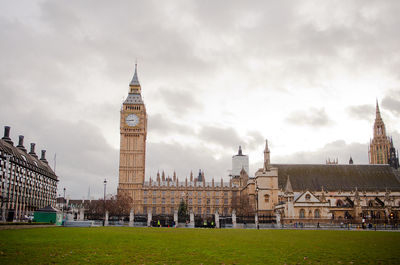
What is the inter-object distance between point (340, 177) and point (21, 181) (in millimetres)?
64467

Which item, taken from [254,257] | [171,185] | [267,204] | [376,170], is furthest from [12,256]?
[171,185]

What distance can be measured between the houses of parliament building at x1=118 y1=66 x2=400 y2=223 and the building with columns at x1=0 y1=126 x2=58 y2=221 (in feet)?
70.1

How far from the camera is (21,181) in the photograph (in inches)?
3009

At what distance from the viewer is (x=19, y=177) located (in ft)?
247

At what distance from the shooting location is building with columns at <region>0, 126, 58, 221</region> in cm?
6775

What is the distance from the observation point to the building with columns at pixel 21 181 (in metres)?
67.8

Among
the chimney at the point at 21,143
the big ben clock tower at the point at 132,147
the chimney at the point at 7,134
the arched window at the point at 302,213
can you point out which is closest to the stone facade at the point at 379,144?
the big ben clock tower at the point at 132,147

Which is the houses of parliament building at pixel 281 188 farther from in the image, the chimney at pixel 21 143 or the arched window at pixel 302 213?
the chimney at pixel 21 143

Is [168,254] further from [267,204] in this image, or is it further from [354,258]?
[267,204]

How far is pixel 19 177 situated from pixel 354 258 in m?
73.4

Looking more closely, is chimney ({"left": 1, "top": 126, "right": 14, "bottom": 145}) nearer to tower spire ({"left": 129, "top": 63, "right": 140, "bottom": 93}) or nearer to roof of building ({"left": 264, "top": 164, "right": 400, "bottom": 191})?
tower spire ({"left": 129, "top": 63, "right": 140, "bottom": 93})

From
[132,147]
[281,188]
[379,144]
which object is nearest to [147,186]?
[132,147]

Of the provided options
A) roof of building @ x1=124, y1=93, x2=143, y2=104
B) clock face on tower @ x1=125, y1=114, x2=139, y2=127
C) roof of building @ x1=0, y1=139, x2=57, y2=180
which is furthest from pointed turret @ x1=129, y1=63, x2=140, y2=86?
roof of building @ x1=0, y1=139, x2=57, y2=180

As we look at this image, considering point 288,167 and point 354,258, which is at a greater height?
point 288,167
